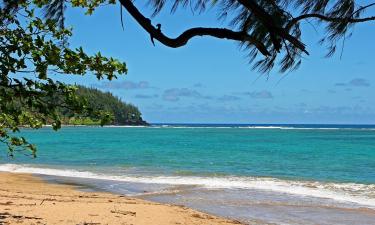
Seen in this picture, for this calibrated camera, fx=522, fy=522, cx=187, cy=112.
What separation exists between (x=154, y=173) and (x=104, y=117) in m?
17.1

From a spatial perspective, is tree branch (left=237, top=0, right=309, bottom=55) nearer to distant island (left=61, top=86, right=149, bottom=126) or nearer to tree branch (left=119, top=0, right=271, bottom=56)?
tree branch (left=119, top=0, right=271, bottom=56)

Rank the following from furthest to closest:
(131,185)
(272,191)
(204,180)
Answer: (204,180)
(131,185)
(272,191)

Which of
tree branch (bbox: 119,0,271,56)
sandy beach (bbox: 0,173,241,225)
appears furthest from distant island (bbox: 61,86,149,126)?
tree branch (bbox: 119,0,271,56)

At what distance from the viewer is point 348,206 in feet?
40.4

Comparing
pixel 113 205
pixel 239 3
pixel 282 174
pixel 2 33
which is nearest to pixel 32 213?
pixel 113 205

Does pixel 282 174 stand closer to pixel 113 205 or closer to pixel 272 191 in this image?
pixel 272 191

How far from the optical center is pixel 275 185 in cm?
1683

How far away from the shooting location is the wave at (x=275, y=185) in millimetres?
14402

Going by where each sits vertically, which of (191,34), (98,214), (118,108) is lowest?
(98,214)

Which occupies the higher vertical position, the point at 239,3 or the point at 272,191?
the point at 239,3

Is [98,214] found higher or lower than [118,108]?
lower

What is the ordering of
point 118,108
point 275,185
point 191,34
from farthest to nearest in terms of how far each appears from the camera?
point 118,108 < point 275,185 < point 191,34

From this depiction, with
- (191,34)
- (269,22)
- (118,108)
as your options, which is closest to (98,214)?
(191,34)

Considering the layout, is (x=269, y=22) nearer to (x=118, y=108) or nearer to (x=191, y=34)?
(x=191, y=34)
